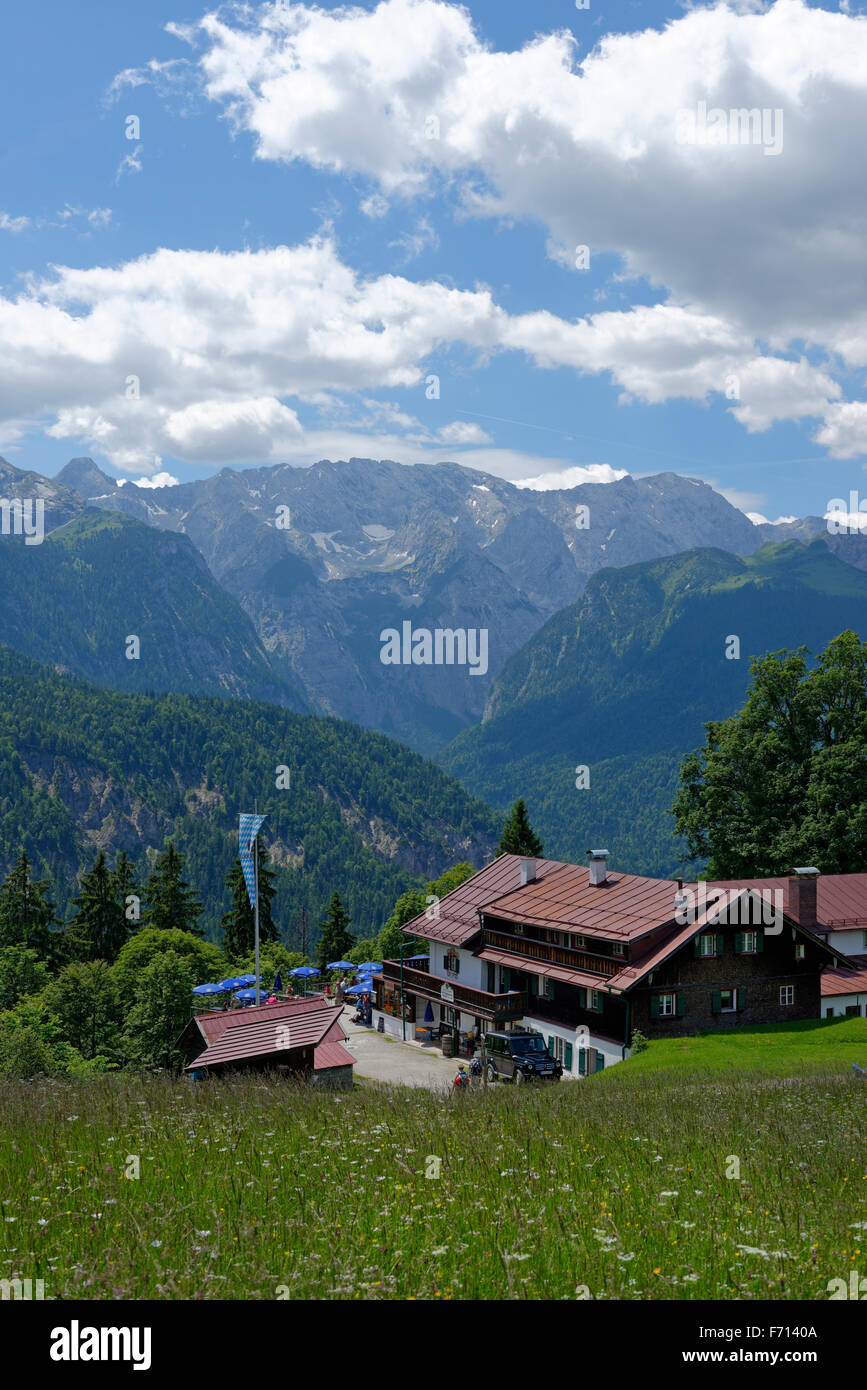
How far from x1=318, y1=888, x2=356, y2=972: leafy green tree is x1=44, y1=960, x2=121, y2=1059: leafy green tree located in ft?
112

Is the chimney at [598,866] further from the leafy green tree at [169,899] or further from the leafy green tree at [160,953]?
the leafy green tree at [169,899]

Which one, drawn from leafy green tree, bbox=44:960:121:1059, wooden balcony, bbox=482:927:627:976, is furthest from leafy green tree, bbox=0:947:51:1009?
wooden balcony, bbox=482:927:627:976

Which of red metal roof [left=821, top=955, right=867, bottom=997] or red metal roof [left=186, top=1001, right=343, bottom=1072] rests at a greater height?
red metal roof [left=186, top=1001, right=343, bottom=1072]

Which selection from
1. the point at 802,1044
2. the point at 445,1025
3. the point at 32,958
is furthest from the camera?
the point at 32,958

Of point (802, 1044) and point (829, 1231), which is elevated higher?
point (829, 1231)

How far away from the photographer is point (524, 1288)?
6.84 m

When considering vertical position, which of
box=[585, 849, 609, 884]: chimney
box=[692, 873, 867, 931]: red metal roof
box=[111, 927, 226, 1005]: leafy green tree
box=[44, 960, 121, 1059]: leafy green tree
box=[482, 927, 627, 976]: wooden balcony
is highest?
box=[585, 849, 609, 884]: chimney

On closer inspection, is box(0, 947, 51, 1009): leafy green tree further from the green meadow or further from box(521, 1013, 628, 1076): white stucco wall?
the green meadow

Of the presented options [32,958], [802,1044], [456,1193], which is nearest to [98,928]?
[32,958]

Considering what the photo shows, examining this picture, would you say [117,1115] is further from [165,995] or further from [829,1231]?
[165,995]

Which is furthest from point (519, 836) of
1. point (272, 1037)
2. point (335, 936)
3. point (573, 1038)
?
point (272, 1037)

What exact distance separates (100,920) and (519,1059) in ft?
183

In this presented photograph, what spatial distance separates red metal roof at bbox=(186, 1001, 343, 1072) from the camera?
2330 centimetres
